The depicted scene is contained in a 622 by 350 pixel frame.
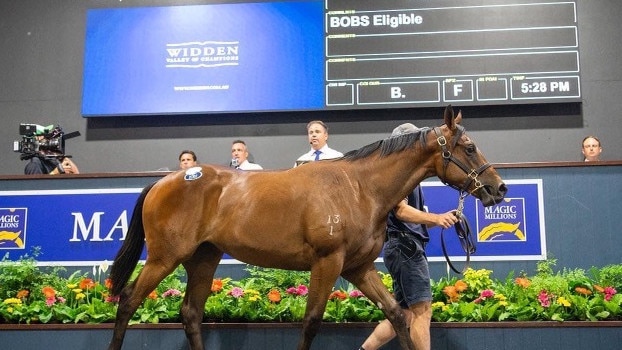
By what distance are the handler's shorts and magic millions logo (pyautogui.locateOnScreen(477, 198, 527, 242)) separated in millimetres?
1733

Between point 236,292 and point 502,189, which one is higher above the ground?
point 502,189

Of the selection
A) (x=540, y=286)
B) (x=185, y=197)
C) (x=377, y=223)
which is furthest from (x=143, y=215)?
(x=540, y=286)

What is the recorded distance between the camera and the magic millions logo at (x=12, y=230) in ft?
23.3

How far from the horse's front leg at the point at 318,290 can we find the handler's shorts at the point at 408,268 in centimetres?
69

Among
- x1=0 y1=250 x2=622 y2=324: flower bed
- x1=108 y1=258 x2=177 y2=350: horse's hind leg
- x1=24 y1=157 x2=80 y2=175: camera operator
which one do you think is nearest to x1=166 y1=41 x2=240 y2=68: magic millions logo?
x1=24 y1=157 x2=80 y2=175: camera operator

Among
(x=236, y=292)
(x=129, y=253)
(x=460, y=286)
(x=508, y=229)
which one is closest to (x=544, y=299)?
(x=460, y=286)

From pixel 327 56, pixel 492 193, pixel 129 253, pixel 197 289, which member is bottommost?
pixel 197 289

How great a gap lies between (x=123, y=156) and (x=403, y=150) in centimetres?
713

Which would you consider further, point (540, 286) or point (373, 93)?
point (373, 93)

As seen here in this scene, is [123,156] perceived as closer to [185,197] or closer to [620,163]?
[185,197]

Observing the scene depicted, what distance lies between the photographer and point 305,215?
4.62m

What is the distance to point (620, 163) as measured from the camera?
6625 mm

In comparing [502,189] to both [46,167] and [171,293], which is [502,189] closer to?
[171,293]

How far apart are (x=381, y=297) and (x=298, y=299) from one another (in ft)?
4.27
